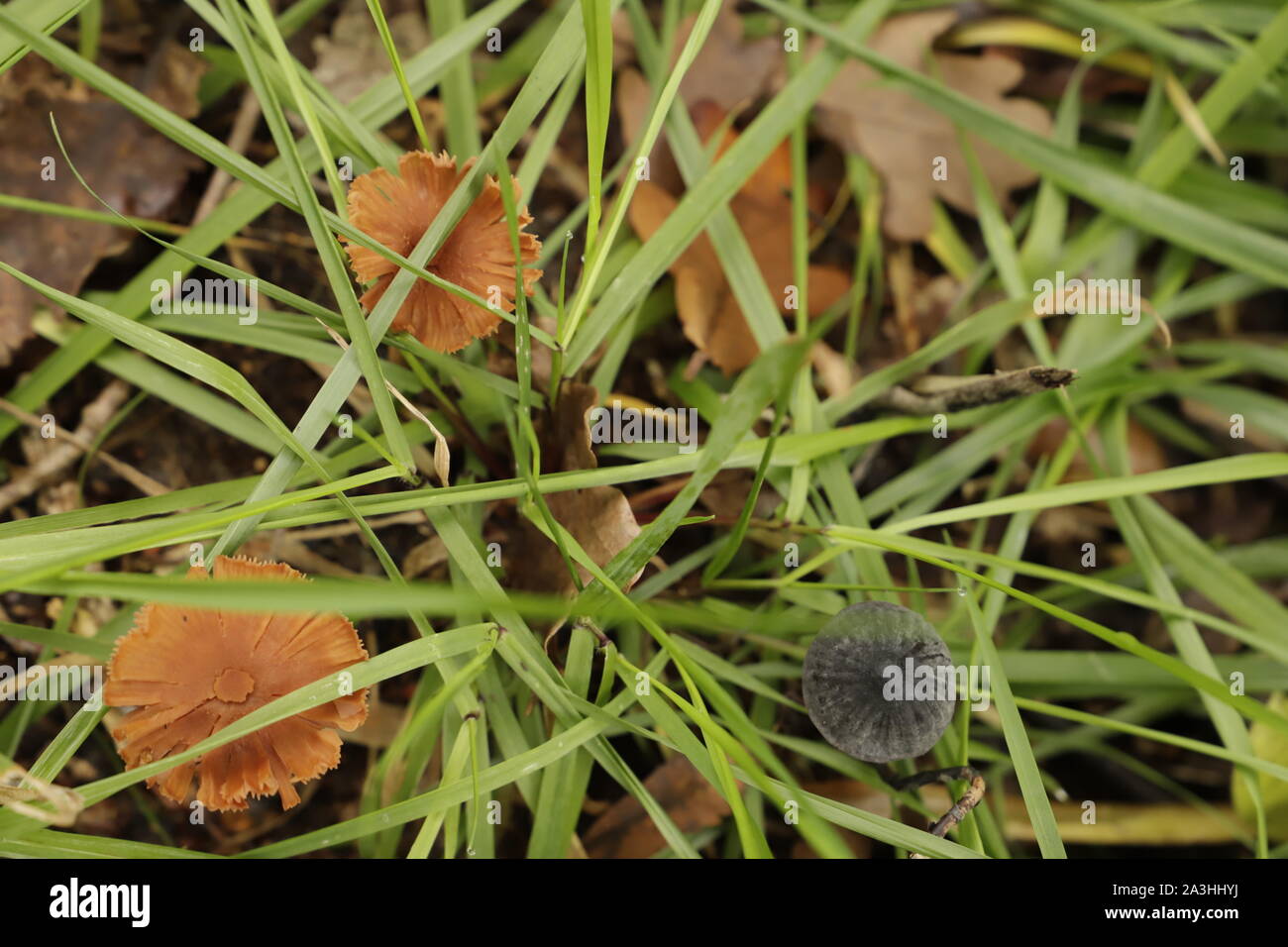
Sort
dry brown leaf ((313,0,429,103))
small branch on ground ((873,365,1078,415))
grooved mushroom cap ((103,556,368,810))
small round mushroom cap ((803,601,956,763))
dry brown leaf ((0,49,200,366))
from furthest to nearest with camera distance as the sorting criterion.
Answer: dry brown leaf ((313,0,429,103)), dry brown leaf ((0,49,200,366)), small branch on ground ((873,365,1078,415)), small round mushroom cap ((803,601,956,763)), grooved mushroom cap ((103,556,368,810))

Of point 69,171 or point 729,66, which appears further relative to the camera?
point 729,66

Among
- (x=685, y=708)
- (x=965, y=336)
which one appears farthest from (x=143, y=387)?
(x=965, y=336)

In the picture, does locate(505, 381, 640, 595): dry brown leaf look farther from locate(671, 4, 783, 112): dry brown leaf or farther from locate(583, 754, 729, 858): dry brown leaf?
locate(671, 4, 783, 112): dry brown leaf

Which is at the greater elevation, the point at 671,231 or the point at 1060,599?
the point at 671,231

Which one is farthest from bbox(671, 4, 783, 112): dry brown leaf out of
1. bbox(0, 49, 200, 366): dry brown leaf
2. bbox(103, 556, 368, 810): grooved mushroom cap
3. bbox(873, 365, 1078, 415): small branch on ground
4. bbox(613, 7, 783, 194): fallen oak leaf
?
bbox(103, 556, 368, 810): grooved mushroom cap

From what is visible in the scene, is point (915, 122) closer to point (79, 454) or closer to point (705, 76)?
point (705, 76)

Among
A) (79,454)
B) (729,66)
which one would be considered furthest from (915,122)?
(79,454)
